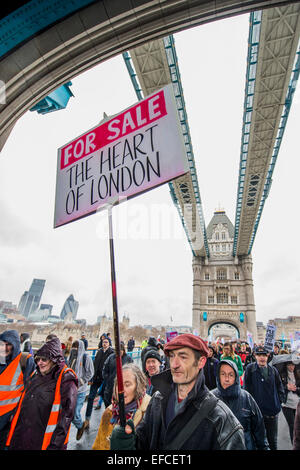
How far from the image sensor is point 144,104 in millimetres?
2074

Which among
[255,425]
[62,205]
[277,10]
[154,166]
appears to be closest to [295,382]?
[255,425]

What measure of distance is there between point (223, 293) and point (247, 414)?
106 ft

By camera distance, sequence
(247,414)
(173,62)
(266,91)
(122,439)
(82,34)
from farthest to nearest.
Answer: (266,91), (173,62), (82,34), (247,414), (122,439)

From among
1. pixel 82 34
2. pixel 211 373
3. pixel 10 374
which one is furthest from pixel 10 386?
pixel 82 34

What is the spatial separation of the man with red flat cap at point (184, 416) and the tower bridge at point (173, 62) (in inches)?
165

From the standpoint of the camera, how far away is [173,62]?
10820mm

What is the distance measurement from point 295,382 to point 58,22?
23.5 feet

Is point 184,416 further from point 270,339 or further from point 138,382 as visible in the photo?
point 270,339

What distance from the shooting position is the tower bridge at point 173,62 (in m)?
3.27

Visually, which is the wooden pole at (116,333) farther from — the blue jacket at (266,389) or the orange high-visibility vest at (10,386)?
the blue jacket at (266,389)

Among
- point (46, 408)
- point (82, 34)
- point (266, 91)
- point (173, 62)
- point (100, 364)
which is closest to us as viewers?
point (46, 408)

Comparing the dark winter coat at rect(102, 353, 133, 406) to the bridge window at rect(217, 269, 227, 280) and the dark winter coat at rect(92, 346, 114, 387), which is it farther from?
the bridge window at rect(217, 269, 227, 280)

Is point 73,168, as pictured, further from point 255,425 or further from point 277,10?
point 277,10

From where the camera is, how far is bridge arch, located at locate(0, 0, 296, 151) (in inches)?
129
